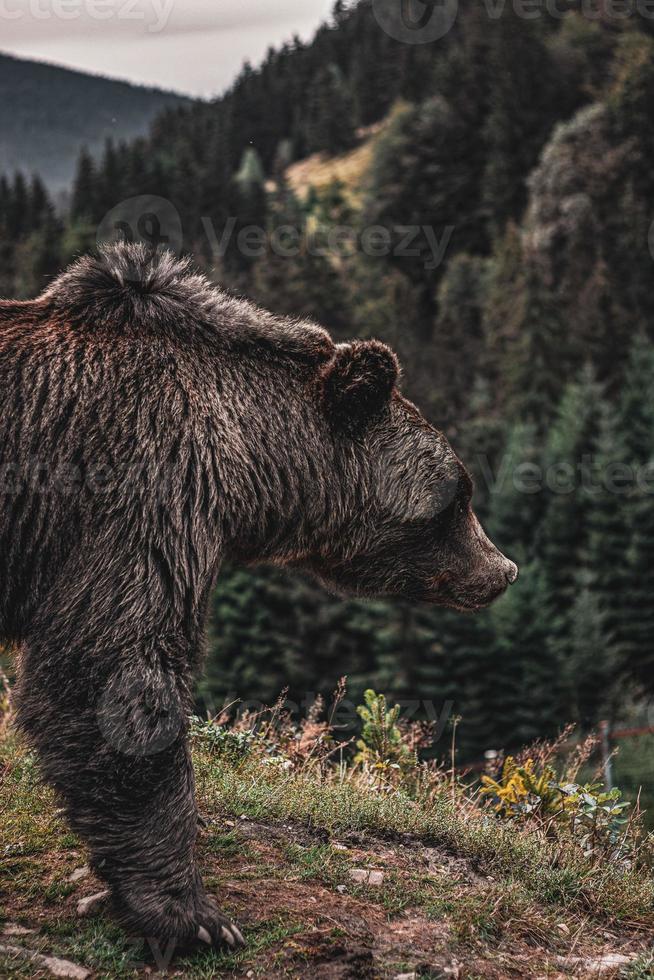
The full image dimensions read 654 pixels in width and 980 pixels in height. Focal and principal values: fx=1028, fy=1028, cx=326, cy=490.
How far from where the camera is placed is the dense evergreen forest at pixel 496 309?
1572 inches

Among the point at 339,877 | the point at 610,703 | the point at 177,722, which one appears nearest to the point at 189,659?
the point at 177,722

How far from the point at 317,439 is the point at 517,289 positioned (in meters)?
59.9

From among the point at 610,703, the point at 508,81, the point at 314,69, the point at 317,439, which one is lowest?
the point at 610,703

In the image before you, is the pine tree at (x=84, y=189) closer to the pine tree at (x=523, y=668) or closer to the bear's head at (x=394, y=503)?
the pine tree at (x=523, y=668)

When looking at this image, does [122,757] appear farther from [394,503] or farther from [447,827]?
[447,827]

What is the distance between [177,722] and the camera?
3.90 m

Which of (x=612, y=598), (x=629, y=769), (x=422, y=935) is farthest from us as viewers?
(x=612, y=598)

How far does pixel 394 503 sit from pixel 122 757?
1882 mm

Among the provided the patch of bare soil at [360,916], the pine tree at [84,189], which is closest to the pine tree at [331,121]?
the pine tree at [84,189]

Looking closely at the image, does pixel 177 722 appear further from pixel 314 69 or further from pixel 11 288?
pixel 314 69

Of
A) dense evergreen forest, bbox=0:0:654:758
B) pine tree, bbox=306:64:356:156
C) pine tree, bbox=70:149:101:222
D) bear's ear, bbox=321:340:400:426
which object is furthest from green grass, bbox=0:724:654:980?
pine tree, bbox=306:64:356:156

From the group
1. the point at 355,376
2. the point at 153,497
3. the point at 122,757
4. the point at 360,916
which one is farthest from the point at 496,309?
the point at 122,757

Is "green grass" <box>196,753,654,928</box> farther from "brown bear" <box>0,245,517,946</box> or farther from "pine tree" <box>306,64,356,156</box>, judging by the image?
"pine tree" <box>306,64,356,156</box>

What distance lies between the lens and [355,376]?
190 inches
